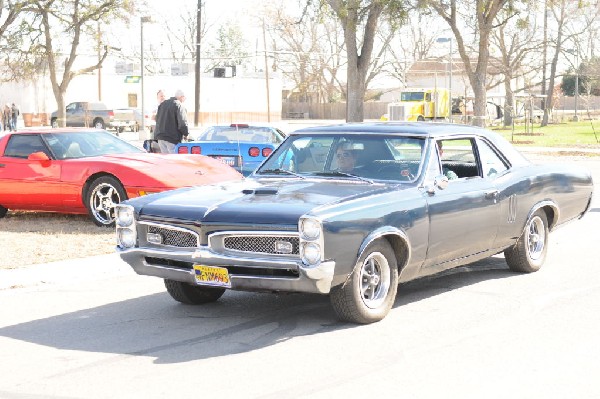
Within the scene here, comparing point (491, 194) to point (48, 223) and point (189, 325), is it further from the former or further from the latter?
point (48, 223)

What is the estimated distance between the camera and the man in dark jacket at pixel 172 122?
16.9 metres

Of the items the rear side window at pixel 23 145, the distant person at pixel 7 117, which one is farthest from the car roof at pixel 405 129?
the distant person at pixel 7 117

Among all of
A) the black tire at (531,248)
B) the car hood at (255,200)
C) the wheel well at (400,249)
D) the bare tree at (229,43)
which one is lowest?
the black tire at (531,248)

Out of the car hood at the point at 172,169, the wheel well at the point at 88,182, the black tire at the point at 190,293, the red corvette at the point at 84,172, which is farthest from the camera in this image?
the wheel well at the point at 88,182

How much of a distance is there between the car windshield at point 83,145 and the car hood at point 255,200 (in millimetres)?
5937

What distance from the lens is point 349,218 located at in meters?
7.14

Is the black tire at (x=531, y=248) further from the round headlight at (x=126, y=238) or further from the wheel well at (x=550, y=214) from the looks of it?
the round headlight at (x=126, y=238)

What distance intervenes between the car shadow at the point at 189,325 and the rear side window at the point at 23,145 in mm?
5625

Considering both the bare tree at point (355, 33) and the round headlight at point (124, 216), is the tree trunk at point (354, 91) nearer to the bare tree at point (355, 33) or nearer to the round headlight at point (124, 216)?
the bare tree at point (355, 33)

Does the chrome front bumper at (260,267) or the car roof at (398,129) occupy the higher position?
the car roof at (398,129)

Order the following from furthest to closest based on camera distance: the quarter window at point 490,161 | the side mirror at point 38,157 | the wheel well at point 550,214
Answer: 1. the side mirror at point 38,157
2. the wheel well at point 550,214
3. the quarter window at point 490,161

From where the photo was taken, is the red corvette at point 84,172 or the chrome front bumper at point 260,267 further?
the red corvette at point 84,172

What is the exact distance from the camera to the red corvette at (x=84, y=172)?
505 inches

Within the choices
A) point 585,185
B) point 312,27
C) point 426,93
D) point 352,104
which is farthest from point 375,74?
point 585,185
